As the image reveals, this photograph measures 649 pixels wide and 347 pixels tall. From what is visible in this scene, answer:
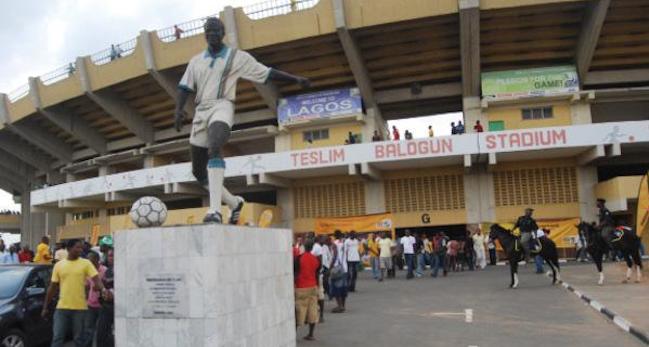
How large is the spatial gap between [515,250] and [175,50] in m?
17.0

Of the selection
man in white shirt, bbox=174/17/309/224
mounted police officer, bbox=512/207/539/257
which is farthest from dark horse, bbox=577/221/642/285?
man in white shirt, bbox=174/17/309/224

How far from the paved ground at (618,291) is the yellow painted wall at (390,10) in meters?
10.4

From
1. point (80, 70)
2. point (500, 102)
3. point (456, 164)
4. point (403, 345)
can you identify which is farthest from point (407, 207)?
point (403, 345)

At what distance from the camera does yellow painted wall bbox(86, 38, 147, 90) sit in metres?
25.8

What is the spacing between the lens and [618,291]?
38.2ft

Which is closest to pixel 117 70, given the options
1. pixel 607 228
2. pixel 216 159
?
pixel 607 228

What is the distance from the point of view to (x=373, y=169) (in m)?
25.0

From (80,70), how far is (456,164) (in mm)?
18172

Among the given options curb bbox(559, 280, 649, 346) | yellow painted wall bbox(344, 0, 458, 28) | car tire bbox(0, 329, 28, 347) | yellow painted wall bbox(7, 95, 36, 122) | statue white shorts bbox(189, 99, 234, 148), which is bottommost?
curb bbox(559, 280, 649, 346)

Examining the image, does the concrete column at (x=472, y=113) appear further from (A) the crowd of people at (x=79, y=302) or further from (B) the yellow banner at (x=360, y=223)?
(A) the crowd of people at (x=79, y=302)

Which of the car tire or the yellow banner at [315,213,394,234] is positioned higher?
the yellow banner at [315,213,394,234]

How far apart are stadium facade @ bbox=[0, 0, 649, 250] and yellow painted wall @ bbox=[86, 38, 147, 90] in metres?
0.08

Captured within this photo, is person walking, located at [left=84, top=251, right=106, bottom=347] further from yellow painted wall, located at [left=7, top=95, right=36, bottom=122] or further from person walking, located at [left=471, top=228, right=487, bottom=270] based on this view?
yellow painted wall, located at [left=7, top=95, right=36, bottom=122]

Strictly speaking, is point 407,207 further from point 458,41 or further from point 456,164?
point 458,41
